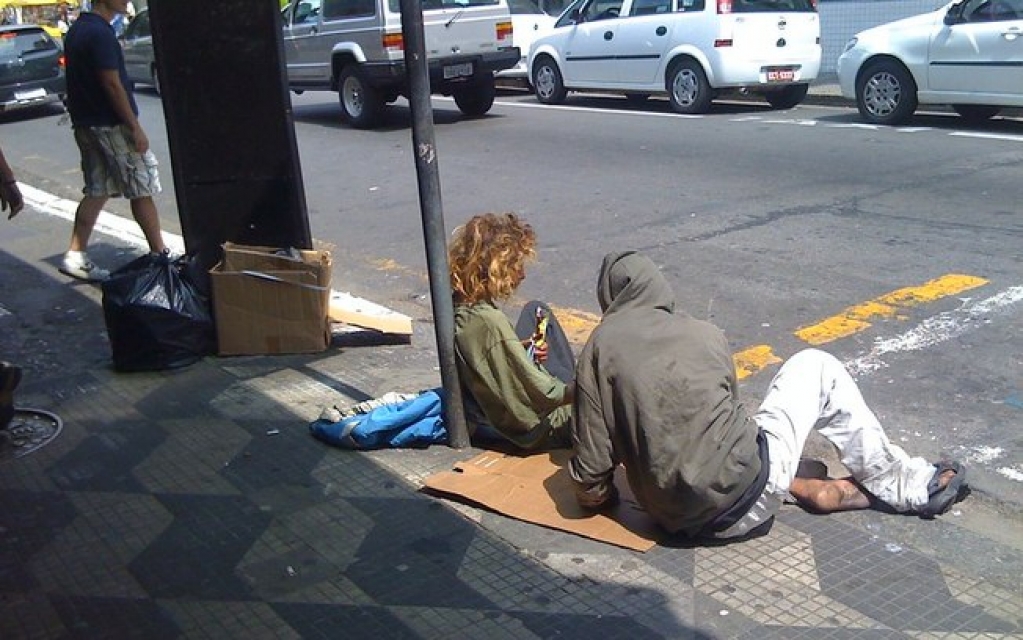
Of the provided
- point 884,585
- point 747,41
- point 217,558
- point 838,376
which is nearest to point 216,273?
point 217,558

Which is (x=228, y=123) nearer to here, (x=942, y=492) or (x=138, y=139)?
(x=138, y=139)

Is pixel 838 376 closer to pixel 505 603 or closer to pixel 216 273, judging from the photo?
pixel 505 603

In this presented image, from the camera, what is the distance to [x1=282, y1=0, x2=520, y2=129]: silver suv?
14.1m

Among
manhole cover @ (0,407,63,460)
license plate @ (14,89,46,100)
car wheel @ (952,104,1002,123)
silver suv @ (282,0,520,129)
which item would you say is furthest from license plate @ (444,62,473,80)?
manhole cover @ (0,407,63,460)

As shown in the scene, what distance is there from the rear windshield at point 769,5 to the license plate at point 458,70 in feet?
11.2

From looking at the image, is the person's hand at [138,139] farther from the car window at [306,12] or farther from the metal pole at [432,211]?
the car window at [306,12]

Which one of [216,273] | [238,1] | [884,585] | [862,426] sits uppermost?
[238,1]

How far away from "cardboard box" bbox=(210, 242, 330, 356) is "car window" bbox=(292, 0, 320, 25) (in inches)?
416

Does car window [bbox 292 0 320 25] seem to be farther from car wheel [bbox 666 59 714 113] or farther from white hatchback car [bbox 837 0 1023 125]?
white hatchback car [bbox 837 0 1023 125]

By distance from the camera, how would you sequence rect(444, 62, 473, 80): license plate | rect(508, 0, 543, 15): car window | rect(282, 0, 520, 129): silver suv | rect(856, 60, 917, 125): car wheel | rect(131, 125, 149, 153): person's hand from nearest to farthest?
rect(131, 125, 149, 153): person's hand, rect(856, 60, 917, 125): car wheel, rect(282, 0, 520, 129): silver suv, rect(444, 62, 473, 80): license plate, rect(508, 0, 543, 15): car window

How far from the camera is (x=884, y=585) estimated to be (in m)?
3.31

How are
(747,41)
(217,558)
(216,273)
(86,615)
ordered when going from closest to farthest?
(86,615), (217,558), (216,273), (747,41)

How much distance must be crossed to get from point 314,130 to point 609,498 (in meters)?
12.1

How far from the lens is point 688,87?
14156mm
